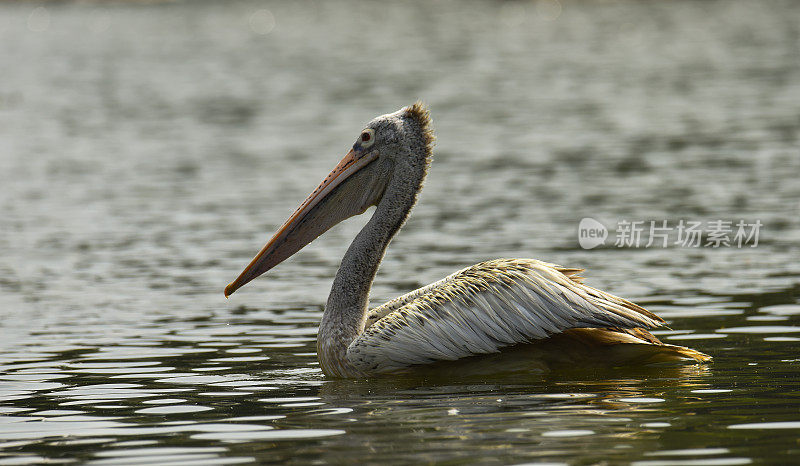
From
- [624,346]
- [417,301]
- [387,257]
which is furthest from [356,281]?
[387,257]

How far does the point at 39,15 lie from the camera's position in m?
82.8

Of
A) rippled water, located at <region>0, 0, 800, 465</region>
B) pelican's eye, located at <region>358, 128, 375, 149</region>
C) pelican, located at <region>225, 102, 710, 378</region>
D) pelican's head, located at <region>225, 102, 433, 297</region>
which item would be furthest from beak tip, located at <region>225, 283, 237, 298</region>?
pelican's eye, located at <region>358, 128, 375, 149</region>

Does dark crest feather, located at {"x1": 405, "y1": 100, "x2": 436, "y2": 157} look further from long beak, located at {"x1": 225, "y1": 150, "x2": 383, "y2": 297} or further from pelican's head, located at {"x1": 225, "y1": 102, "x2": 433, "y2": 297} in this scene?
long beak, located at {"x1": 225, "y1": 150, "x2": 383, "y2": 297}

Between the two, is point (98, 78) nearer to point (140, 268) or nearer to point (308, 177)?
point (308, 177)

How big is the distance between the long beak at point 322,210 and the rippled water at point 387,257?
68 cm

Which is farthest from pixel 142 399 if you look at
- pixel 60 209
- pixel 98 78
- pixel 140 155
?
pixel 98 78

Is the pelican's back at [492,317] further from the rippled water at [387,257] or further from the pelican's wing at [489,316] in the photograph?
the rippled water at [387,257]

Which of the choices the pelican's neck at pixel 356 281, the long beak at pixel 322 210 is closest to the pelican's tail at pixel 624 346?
the pelican's neck at pixel 356 281

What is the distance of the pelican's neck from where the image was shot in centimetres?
816

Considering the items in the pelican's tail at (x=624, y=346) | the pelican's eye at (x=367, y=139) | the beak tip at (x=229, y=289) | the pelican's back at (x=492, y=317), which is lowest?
the pelican's tail at (x=624, y=346)

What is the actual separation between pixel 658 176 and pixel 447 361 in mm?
10165

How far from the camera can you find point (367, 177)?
8.75 meters

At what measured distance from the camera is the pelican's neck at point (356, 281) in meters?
8.16

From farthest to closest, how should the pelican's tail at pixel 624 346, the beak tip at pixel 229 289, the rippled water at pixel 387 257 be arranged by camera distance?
the beak tip at pixel 229 289, the pelican's tail at pixel 624 346, the rippled water at pixel 387 257
